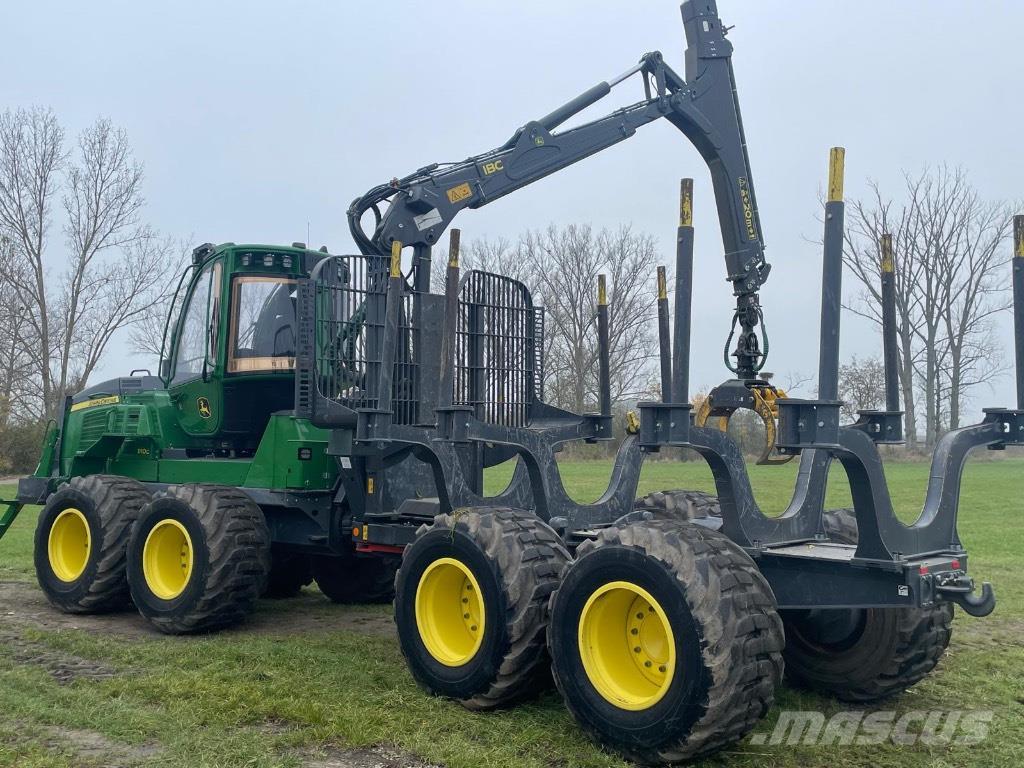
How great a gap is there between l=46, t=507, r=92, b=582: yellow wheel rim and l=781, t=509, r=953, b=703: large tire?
6180mm

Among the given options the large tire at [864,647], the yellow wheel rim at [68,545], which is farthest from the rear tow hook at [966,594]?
the yellow wheel rim at [68,545]

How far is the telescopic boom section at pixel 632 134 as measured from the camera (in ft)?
27.1

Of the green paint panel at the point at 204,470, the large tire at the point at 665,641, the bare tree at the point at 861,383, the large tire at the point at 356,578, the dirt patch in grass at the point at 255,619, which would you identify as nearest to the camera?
the large tire at the point at 665,641

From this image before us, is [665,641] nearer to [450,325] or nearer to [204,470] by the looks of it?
[450,325]

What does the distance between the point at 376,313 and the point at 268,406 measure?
6.28ft

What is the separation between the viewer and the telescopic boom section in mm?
8266

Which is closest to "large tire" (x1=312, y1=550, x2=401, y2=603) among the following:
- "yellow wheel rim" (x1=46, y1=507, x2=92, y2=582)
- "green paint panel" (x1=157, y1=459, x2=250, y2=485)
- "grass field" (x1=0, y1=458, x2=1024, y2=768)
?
"grass field" (x1=0, y1=458, x2=1024, y2=768)

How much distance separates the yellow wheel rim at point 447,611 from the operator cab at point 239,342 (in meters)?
3.06

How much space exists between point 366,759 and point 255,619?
4.10 meters

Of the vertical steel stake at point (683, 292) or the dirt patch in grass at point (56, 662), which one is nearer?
the vertical steel stake at point (683, 292)

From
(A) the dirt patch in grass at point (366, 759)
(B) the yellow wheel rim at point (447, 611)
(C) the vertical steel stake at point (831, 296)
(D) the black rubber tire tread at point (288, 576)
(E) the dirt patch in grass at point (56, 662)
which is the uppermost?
(C) the vertical steel stake at point (831, 296)

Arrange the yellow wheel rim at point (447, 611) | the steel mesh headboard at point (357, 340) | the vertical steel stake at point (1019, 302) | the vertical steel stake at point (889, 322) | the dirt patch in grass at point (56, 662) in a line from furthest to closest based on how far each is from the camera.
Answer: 1. the steel mesh headboard at point (357, 340)
2. the dirt patch in grass at point (56, 662)
3. the vertical steel stake at point (889, 322)
4. the yellow wheel rim at point (447, 611)
5. the vertical steel stake at point (1019, 302)

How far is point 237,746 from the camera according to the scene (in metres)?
4.93

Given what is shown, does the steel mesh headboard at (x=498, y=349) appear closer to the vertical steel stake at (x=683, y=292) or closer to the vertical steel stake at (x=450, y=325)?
the vertical steel stake at (x=450, y=325)
